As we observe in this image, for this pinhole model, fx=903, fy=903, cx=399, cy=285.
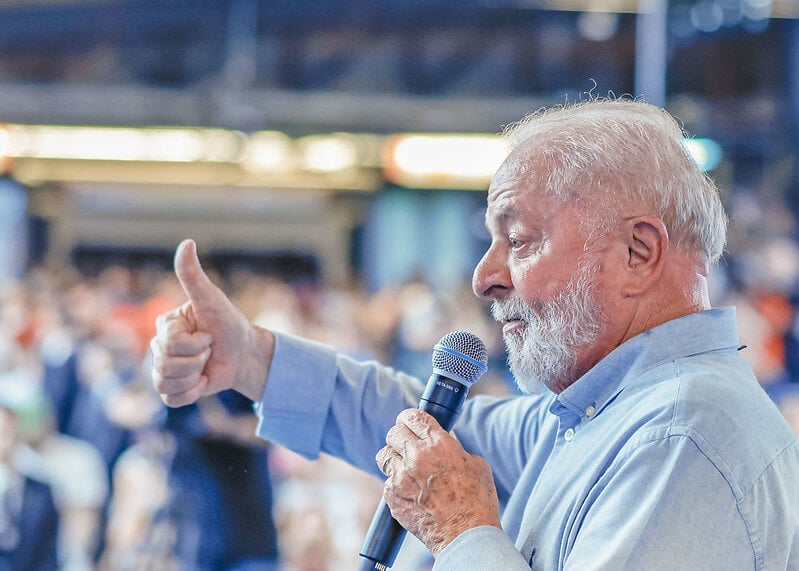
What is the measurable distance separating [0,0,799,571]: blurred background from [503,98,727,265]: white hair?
239 cm

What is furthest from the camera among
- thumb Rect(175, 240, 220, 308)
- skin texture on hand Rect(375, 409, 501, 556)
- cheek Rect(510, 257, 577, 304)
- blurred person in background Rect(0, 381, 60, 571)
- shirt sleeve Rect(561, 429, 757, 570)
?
blurred person in background Rect(0, 381, 60, 571)

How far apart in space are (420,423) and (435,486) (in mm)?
75

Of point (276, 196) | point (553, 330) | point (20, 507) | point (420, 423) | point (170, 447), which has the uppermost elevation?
point (276, 196)

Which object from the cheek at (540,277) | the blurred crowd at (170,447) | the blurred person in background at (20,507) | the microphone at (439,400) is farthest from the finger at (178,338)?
the blurred person in background at (20,507)

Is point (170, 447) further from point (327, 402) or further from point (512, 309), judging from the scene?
point (512, 309)

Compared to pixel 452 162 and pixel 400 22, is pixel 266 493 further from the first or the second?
pixel 400 22

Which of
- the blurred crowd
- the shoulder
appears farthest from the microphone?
the blurred crowd

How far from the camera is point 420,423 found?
947mm

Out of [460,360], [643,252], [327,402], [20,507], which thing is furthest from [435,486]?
[20,507]

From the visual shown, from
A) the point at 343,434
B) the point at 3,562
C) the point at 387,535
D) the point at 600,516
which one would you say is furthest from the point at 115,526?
the point at 600,516

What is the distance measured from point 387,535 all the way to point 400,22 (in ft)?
19.9

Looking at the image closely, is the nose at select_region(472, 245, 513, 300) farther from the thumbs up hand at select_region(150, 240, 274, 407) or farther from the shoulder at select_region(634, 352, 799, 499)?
the thumbs up hand at select_region(150, 240, 274, 407)

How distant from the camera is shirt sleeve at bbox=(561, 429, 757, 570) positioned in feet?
2.57

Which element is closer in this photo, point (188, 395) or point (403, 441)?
point (403, 441)
